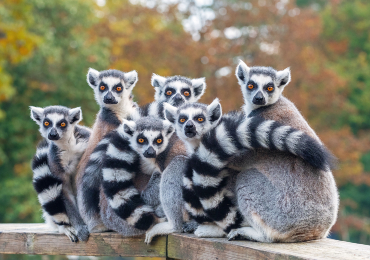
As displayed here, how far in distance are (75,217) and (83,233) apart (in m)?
0.23

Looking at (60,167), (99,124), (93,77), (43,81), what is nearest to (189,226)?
(60,167)

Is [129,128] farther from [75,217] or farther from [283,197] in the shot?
[283,197]

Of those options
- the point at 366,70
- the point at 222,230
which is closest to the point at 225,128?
the point at 222,230

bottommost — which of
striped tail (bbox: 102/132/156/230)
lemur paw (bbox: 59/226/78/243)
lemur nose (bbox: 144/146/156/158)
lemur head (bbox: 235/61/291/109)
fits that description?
lemur paw (bbox: 59/226/78/243)

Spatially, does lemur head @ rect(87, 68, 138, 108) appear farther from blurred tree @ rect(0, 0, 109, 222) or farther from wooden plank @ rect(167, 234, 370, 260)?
blurred tree @ rect(0, 0, 109, 222)

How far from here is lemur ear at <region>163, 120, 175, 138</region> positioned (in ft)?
14.5

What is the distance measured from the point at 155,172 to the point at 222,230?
100 cm

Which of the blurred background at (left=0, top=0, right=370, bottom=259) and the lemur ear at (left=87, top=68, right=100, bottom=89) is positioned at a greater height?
the blurred background at (left=0, top=0, right=370, bottom=259)

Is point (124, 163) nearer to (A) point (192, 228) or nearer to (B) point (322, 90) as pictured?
(A) point (192, 228)

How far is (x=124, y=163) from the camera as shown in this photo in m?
4.08

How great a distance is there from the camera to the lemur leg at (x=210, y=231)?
3.83 metres

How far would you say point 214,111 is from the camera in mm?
4148

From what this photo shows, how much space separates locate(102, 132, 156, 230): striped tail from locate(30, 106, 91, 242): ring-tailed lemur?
69 centimetres

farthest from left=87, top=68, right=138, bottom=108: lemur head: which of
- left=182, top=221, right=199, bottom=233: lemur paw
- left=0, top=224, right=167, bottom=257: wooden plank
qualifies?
left=182, top=221, right=199, bottom=233: lemur paw
